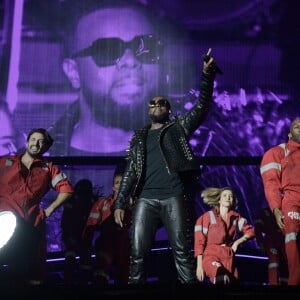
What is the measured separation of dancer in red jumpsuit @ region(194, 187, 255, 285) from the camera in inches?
179

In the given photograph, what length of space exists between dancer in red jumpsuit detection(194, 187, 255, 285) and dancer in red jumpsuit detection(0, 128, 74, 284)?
1389 millimetres

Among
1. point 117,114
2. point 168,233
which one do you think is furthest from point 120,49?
point 168,233

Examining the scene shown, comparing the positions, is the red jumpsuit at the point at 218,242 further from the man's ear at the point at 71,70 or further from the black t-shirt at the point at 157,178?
the man's ear at the point at 71,70

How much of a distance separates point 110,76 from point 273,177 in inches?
111

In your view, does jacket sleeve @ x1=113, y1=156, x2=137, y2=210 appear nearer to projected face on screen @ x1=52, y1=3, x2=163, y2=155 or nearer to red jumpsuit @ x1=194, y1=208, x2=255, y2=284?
red jumpsuit @ x1=194, y1=208, x2=255, y2=284

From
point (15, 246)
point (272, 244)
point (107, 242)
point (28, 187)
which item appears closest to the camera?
point (15, 246)

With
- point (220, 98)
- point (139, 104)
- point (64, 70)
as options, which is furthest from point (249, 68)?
point (64, 70)

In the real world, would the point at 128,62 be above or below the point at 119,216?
above

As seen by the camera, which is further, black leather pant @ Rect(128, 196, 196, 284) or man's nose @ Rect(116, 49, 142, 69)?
man's nose @ Rect(116, 49, 142, 69)

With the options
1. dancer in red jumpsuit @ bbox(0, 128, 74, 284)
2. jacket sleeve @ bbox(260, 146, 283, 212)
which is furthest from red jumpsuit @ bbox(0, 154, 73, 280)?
jacket sleeve @ bbox(260, 146, 283, 212)

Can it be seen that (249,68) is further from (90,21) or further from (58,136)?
(58,136)

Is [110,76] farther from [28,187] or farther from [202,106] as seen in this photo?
[202,106]

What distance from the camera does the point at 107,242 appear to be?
5188 mm

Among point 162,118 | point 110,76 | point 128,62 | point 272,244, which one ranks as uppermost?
point 128,62
